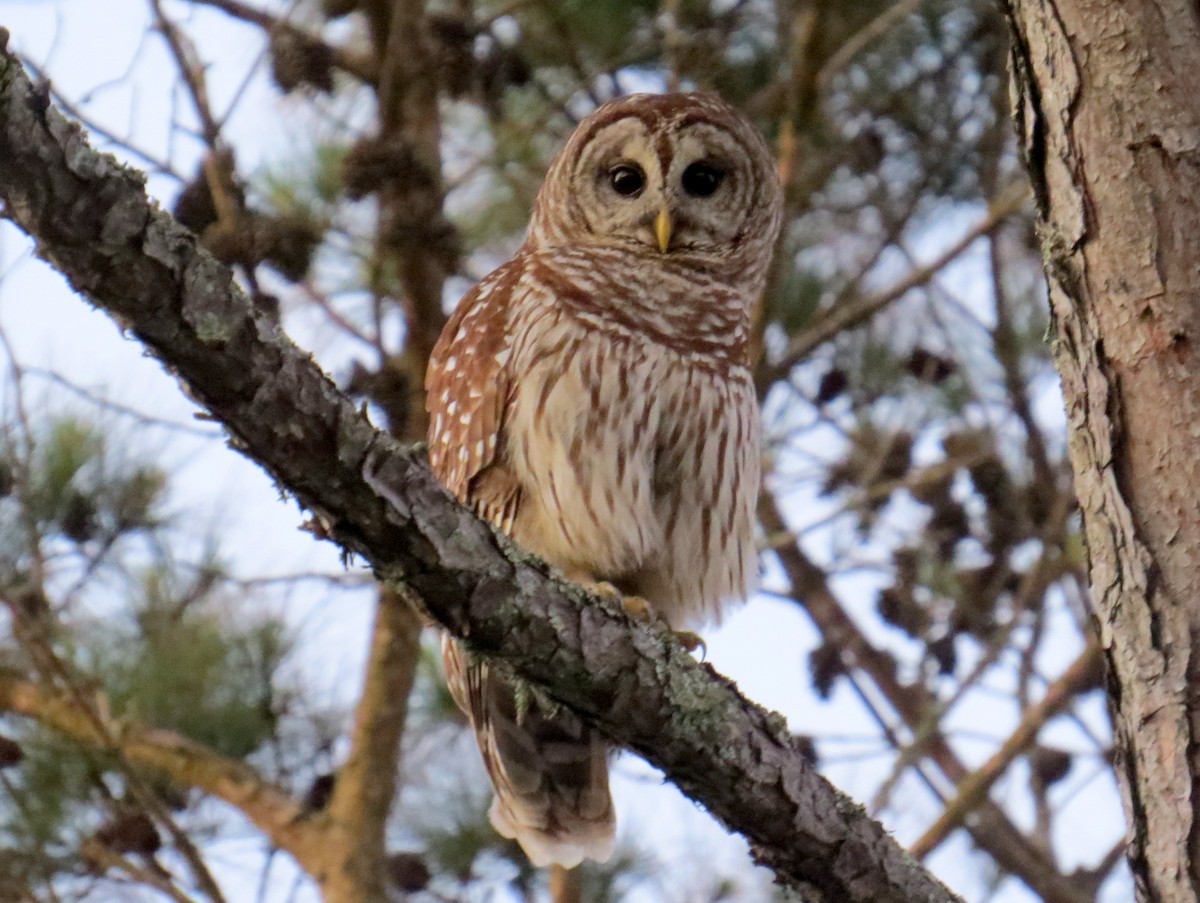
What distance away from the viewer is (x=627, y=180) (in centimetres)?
438

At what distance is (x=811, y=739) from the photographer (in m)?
5.18

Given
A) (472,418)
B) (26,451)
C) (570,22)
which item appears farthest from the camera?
(570,22)

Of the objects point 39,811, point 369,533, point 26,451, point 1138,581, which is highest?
point 26,451

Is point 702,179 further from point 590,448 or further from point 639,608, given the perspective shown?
point 639,608

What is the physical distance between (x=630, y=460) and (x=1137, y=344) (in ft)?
3.99

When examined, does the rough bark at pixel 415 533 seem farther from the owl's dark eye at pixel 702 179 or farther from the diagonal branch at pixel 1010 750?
the owl's dark eye at pixel 702 179

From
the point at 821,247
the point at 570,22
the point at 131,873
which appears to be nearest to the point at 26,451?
the point at 131,873

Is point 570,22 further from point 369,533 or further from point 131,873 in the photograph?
point 369,533

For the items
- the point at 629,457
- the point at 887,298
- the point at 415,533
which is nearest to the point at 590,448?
the point at 629,457

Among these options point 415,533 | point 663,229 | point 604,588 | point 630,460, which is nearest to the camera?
point 415,533

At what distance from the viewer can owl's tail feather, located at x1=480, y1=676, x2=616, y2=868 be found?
376cm

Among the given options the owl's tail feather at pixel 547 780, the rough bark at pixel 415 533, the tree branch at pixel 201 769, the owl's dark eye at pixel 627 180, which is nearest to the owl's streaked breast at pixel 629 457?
the owl's tail feather at pixel 547 780

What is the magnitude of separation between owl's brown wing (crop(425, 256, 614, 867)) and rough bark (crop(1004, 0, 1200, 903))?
4.35 ft

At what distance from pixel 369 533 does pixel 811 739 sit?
3.26 m
